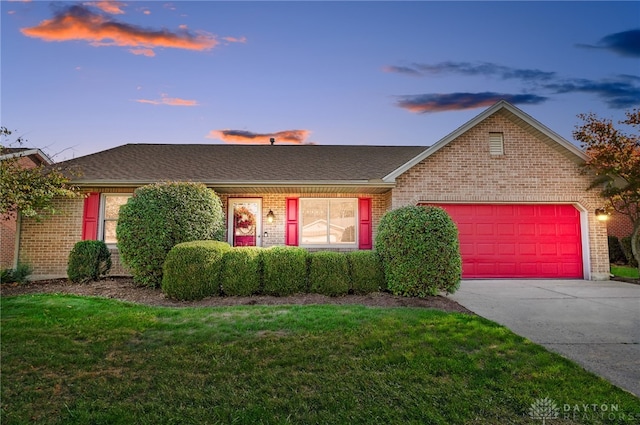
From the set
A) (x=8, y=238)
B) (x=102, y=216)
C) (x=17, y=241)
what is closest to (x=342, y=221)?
(x=102, y=216)

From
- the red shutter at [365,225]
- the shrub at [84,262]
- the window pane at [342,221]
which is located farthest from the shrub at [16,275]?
the red shutter at [365,225]

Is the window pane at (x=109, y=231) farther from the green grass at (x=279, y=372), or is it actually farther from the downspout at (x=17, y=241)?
the green grass at (x=279, y=372)

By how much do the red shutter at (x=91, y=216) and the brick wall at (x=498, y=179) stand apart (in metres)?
9.49

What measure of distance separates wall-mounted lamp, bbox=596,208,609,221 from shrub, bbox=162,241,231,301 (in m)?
11.4

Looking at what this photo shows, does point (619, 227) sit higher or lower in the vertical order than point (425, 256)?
higher

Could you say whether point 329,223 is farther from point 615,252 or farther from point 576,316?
point 615,252

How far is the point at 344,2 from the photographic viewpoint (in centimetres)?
815

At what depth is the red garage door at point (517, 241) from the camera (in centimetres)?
1010

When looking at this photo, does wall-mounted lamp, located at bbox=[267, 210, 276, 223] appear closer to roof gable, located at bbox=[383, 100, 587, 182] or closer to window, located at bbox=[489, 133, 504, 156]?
roof gable, located at bbox=[383, 100, 587, 182]

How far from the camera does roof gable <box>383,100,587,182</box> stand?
9.80m

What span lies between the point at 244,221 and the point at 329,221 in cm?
295

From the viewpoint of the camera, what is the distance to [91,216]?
33.7 ft

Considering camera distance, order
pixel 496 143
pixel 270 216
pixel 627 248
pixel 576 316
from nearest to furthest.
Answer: pixel 576 316, pixel 496 143, pixel 270 216, pixel 627 248

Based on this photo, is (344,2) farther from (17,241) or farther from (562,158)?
(17,241)
